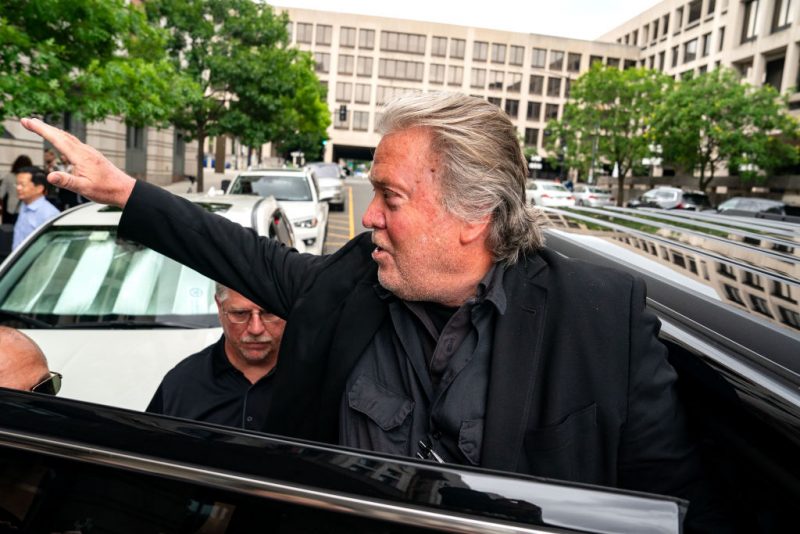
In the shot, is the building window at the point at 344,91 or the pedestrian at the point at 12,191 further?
the building window at the point at 344,91

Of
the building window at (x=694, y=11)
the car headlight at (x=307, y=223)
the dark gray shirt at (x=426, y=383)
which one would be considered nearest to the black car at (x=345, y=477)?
the dark gray shirt at (x=426, y=383)

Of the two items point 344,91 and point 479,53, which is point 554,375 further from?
point 479,53

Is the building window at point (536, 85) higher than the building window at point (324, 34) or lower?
lower

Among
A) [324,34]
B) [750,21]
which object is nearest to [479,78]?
[324,34]

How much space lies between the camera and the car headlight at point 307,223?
447 inches

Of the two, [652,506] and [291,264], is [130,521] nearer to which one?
[652,506]

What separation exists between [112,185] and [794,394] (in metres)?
1.67

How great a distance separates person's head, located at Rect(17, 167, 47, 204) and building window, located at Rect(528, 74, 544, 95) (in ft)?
269

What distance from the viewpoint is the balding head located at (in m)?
1.99

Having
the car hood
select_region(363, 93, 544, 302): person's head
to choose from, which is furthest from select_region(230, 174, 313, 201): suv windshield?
select_region(363, 93, 544, 302): person's head

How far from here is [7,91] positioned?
288 inches

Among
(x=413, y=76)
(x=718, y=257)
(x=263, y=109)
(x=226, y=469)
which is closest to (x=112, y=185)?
(x=226, y=469)

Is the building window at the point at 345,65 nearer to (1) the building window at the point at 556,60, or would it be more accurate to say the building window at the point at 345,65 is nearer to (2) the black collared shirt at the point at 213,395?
(1) the building window at the point at 556,60

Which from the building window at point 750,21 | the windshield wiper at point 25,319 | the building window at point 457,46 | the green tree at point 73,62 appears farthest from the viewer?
the building window at point 457,46
